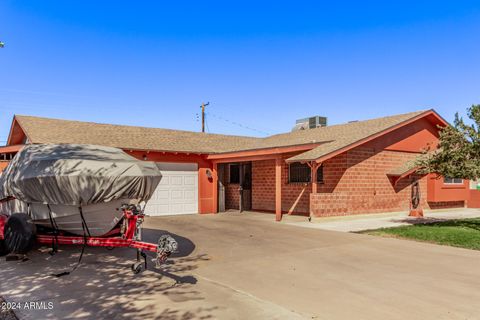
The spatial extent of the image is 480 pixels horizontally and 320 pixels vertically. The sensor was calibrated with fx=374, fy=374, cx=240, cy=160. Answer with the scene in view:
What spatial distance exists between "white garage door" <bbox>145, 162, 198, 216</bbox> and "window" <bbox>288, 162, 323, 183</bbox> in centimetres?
480

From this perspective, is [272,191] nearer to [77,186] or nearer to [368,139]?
[368,139]

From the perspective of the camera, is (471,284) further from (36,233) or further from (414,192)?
(414,192)

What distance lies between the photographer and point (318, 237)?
37.9 feet

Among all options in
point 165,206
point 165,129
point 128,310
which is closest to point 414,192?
point 165,206

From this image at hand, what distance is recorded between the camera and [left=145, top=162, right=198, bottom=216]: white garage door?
57.0ft

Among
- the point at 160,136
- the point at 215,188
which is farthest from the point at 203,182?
the point at 160,136

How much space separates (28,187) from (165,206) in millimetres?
9979

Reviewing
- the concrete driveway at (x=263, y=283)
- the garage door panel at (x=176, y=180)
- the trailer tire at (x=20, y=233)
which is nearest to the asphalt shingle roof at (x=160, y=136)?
the garage door panel at (x=176, y=180)

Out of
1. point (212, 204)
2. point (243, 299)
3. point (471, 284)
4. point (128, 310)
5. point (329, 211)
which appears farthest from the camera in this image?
point (212, 204)

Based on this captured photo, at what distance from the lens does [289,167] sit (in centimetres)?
1903

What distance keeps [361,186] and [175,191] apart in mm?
8814

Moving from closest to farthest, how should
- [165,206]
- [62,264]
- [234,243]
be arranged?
[62,264]
[234,243]
[165,206]

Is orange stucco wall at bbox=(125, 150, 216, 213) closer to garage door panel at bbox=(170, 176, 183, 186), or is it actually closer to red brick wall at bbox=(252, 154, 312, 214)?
garage door panel at bbox=(170, 176, 183, 186)

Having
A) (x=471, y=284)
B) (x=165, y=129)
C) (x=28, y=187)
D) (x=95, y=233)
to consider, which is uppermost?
(x=165, y=129)
